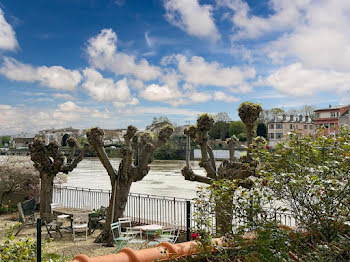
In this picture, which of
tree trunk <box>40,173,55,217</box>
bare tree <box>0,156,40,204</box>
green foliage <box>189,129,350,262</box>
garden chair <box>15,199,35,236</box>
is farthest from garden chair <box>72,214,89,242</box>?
green foliage <box>189,129,350,262</box>

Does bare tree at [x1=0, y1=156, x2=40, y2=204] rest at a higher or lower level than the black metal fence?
higher

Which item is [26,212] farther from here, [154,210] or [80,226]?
[154,210]

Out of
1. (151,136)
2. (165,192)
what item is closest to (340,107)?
(165,192)

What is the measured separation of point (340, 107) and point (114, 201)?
220ft

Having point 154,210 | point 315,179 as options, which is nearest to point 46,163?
point 154,210

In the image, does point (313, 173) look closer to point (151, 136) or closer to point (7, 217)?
point (151, 136)

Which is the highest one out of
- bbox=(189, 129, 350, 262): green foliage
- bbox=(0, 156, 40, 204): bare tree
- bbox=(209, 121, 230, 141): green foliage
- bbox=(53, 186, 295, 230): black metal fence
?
bbox=(209, 121, 230, 141): green foliage

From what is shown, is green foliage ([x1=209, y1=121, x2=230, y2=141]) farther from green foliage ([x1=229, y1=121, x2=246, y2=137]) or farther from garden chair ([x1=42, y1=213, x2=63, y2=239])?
garden chair ([x1=42, y1=213, x2=63, y2=239])

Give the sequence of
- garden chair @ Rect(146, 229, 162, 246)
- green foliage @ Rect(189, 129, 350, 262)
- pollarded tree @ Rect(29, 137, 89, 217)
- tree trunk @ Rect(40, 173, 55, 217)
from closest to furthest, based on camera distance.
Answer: green foliage @ Rect(189, 129, 350, 262) → garden chair @ Rect(146, 229, 162, 246) → pollarded tree @ Rect(29, 137, 89, 217) → tree trunk @ Rect(40, 173, 55, 217)

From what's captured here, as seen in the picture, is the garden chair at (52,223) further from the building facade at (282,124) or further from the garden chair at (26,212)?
the building facade at (282,124)

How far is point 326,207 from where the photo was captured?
3.72 m

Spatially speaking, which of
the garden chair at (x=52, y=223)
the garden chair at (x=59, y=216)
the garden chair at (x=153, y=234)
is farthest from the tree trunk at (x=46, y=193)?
the garden chair at (x=153, y=234)

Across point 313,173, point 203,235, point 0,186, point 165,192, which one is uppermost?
point 313,173

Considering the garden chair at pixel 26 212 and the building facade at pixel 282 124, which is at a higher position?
the building facade at pixel 282 124
